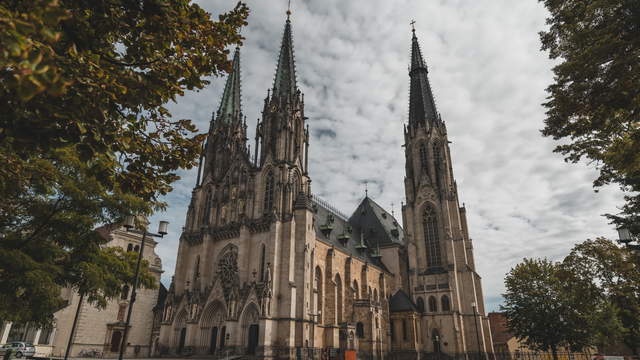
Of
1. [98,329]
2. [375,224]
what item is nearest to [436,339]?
[375,224]

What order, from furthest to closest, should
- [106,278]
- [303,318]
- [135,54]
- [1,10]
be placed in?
1. [303,318]
2. [106,278]
3. [135,54]
4. [1,10]

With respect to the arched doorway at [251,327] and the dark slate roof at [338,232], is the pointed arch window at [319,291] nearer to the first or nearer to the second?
the dark slate roof at [338,232]

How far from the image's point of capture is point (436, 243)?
45.5m

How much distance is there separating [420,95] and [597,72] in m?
47.4

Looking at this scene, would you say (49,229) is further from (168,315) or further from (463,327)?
(463,327)

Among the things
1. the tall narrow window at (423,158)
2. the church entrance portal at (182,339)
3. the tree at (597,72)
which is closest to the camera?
the tree at (597,72)

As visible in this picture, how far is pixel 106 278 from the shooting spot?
14.0 m

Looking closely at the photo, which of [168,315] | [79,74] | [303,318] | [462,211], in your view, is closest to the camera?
[79,74]

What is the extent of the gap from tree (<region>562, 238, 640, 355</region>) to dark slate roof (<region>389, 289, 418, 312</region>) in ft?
55.8

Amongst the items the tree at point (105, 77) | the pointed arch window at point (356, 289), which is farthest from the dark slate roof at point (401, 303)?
the tree at point (105, 77)

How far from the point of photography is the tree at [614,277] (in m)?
25.5

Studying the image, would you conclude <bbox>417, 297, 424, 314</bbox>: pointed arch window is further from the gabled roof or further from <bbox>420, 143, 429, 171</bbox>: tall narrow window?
the gabled roof

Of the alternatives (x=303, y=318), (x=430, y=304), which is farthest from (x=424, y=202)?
(x=303, y=318)

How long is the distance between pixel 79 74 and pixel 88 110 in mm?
422
